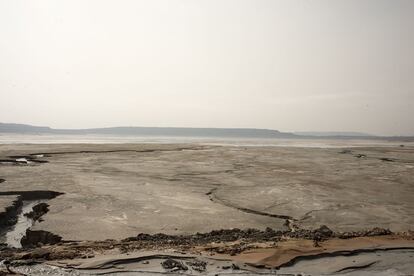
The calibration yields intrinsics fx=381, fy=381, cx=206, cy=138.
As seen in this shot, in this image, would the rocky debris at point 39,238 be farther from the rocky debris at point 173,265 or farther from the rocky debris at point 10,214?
the rocky debris at point 173,265

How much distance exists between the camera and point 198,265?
15.1 ft

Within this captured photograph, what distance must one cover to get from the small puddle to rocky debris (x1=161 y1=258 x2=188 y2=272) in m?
2.79

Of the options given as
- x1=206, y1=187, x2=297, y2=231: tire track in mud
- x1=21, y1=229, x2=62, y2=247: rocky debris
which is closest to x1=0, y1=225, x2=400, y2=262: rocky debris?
x1=21, y1=229, x2=62, y2=247: rocky debris

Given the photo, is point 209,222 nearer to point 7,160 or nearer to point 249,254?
point 249,254

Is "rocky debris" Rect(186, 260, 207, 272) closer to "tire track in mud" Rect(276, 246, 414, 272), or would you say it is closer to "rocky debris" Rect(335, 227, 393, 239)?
"tire track in mud" Rect(276, 246, 414, 272)

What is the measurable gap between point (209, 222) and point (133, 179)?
5877 mm

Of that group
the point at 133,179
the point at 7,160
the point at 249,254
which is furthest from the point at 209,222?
the point at 7,160

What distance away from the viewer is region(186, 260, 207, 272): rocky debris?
4500 millimetres

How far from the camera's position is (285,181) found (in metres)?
13.0

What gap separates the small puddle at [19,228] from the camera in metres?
6.22

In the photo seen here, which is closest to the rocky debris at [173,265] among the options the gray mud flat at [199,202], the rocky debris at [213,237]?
the rocky debris at [213,237]

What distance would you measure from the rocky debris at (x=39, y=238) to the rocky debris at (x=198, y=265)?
95.5 inches

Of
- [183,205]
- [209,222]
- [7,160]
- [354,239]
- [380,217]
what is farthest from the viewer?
[7,160]

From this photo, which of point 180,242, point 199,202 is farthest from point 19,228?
point 199,202
